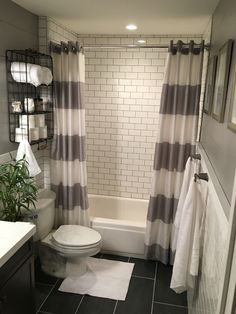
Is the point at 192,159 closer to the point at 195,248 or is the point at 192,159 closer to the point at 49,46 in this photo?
the point at 195,248

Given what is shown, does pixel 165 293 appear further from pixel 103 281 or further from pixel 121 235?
pixel 121 235

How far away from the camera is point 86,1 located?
2.13 metres

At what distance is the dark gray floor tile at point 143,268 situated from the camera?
2.67 meters

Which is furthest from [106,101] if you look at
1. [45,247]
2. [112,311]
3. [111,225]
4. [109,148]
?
[112,311]

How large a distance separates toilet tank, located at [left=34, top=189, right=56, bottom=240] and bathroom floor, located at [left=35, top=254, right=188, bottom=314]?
0.45 m

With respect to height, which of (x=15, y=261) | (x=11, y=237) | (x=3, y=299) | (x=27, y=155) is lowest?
(x=3, y=299)

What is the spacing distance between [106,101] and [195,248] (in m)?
2.33

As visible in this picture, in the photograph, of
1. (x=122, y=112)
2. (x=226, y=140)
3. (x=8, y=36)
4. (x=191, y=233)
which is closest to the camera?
(x=226, y=140)

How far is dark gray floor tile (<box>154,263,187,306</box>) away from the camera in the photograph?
2.34 m

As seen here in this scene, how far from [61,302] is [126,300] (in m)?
0.56

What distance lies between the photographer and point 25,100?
2.33m

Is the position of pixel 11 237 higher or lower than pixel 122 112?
lower

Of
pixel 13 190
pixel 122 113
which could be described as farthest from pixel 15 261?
pixel 122 113

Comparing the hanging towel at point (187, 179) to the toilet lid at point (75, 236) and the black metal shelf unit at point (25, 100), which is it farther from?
the black metal shelf unit at point (25, 100)
